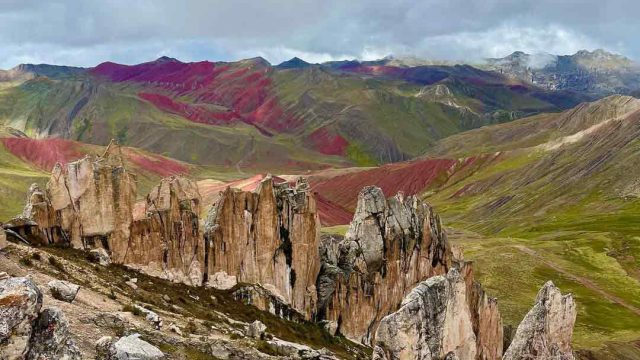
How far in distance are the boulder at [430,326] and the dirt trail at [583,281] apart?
87.6m

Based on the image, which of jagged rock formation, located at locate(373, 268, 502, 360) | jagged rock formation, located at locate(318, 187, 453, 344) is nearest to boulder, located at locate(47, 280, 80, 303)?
jagged rock formation, located at locate(373, 268, 502, 360)

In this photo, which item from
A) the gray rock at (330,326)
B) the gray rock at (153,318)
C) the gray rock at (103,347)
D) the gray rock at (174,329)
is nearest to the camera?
the gray rock at (103,347)

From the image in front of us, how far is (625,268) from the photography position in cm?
14775

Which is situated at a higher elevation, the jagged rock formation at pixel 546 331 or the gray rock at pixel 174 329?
the gray rock at pixel 174 329

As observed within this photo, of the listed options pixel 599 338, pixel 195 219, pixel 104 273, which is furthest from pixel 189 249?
pixel 599 338

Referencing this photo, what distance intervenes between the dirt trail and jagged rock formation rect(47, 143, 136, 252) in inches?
3812

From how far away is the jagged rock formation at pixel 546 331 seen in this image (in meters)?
44.3

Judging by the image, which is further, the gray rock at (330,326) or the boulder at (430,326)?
the gray rock at (330,326)

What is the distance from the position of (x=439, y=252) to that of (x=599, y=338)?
3971cm

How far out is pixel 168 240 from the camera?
187 feet

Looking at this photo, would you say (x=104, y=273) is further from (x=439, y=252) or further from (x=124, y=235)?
(x=439, y=252)

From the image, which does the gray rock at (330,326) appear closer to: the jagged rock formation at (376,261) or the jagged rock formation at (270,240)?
the jagged rock formation at (376,261)

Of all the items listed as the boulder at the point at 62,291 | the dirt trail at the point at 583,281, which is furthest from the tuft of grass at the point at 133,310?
the dirt trail at the point at 583,281

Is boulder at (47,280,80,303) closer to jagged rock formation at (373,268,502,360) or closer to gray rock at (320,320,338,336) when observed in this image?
jagged rock formation at (373,268,502,360)
